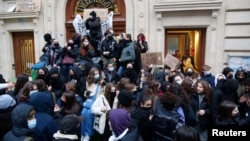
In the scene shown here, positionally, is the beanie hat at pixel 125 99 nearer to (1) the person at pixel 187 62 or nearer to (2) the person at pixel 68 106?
(2) the person at pixel 68 106

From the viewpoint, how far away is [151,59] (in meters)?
7.36

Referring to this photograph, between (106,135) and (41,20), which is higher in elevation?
(41,20)

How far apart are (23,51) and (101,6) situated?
4.38 meters

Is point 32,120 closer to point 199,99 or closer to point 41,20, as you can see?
point 199,99

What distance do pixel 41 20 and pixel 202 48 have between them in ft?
21.1

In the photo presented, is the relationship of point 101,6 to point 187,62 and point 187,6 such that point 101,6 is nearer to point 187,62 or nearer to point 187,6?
point 187,6

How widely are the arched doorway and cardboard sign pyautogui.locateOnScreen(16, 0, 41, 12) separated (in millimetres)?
1229

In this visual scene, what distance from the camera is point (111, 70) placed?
6441mm

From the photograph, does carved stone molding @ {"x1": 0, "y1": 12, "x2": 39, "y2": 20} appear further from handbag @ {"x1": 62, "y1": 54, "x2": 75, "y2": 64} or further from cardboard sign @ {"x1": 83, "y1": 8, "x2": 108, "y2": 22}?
handbag @ {"x1": 62, "y1": 54, "x2": 75, "y2": 64}

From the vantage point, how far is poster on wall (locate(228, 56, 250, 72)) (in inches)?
289

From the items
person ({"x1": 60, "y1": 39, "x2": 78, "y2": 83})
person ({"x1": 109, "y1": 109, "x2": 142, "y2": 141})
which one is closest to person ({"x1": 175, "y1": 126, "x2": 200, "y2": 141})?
person ({"x1": 109, "y1": 109, "x2": 142, "y2": 141})

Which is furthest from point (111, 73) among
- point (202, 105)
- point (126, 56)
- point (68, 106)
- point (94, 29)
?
point (202, 105)

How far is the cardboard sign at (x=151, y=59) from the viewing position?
23.7 ft

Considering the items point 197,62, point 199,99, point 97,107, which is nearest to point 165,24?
point 197,62
